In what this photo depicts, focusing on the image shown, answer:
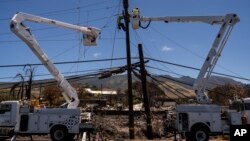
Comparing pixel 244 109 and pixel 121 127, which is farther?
pixel 121 127

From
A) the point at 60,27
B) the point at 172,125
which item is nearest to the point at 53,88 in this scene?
the point at 60,27

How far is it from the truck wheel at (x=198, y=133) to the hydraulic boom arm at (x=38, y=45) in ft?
27.8

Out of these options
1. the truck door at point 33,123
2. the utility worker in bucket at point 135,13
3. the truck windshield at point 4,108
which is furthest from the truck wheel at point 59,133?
the utility worker in bucket at point 135,13

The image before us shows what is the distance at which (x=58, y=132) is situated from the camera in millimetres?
22156

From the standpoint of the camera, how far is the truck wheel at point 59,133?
22078mm

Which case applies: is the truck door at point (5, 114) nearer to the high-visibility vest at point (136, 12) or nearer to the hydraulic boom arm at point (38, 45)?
the hydraulic boom arm at point (38, 45)

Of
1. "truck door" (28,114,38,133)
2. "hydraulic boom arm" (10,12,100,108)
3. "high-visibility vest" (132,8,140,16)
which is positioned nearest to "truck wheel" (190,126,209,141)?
"hydraulic boom arm" (10,12,100,108)

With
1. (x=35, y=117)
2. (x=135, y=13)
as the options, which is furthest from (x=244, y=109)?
(x=35, y=117)

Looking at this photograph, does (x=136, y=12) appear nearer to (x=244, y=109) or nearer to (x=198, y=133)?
(x=198, y=133)

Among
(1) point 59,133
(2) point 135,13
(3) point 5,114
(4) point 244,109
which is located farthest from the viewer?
(2) point 135,13

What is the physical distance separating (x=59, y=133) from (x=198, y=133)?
29.9 ft

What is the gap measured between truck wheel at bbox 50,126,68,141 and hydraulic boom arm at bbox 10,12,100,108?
2164 millimetres

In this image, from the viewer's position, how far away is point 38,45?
77.3ft

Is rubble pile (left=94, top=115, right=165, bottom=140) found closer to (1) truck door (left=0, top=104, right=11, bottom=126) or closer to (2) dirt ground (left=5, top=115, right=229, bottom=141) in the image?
(2) dirt ground (left=5, top=115, right=229, bottom=141)
